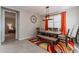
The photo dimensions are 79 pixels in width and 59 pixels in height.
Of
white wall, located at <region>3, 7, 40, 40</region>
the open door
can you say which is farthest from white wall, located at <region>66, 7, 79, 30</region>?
the open door

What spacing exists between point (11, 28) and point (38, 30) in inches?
32.4

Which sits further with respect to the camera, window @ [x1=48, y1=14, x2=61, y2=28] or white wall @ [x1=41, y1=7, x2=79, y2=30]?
window @ [x1=48, y1=14, x2=61, y2=28]

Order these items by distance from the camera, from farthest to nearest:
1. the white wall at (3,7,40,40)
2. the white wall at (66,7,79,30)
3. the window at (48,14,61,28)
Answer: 1. the white wall at (3,7,40,40)
2. the window at (48,14,61,28)
3. the white wall at (66,7,79,30)

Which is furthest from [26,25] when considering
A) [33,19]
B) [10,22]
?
[10,22]

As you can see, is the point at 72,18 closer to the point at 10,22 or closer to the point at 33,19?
the point at 33,19

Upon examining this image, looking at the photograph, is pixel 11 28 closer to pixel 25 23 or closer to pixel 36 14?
pixel 25 23

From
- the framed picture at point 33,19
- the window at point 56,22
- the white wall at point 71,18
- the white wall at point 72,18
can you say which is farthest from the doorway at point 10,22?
the white wall at point 72,18

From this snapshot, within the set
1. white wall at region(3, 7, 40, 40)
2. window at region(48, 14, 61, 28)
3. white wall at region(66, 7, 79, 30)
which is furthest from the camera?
white wall at region(3, 7, 40, 40)

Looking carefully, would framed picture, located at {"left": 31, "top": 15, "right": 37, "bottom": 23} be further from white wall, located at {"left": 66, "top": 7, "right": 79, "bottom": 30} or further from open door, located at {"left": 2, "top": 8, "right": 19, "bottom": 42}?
white wall, located at {"left": 66, "top": 7, "right": 79, "bottom": 30}

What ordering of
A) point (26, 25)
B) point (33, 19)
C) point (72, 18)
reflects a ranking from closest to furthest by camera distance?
1. point (72, 18)
2. point (33, 19)
3. point (26, 25)

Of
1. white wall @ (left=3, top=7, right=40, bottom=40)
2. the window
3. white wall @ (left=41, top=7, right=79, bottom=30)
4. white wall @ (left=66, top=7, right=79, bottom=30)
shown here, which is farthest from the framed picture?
white wall @ (left=66, top=7, right=79, bottom=30)
